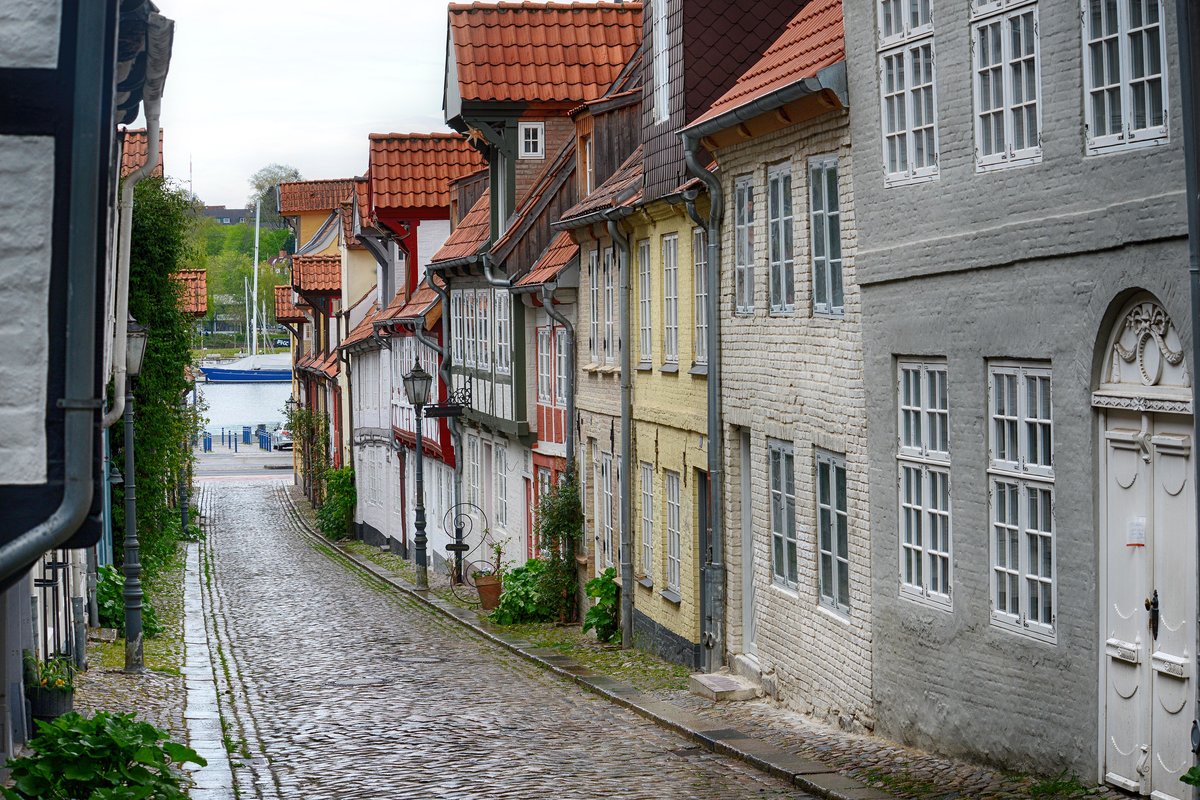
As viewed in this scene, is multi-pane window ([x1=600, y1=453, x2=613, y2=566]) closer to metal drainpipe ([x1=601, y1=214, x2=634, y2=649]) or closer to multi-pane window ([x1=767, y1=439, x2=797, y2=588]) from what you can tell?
metal drainpipe ([x1=601, y1=214, x2=634, y2=649])

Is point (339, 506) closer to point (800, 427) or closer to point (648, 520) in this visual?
point (648, 520)

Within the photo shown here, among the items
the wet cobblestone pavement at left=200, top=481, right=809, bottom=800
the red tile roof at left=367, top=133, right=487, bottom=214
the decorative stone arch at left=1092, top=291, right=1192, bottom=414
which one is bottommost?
the wet cobblestone pavement at left=200, top=481, right=809, bottom=800

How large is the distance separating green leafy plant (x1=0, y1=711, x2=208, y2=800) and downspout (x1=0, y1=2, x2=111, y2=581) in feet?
14.7

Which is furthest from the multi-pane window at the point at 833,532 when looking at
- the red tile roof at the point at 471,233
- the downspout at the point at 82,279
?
the red tile roof at the point at 471,233

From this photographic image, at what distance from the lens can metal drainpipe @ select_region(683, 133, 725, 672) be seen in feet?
55.6

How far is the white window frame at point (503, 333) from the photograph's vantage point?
90.0ft

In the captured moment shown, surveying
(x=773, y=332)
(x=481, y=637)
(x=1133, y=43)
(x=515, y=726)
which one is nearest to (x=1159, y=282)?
(x=1133, y=43)

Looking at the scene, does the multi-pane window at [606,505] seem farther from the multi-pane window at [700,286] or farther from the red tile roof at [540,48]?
the red tile roof at [540,48]

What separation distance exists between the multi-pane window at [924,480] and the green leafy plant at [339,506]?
34.1 meters

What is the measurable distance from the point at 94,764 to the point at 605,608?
12.6 m

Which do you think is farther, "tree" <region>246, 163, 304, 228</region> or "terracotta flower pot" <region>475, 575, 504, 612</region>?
"tree" <region>246, 163, 304, 228</region>

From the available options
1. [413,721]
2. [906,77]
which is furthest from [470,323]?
[906,77]

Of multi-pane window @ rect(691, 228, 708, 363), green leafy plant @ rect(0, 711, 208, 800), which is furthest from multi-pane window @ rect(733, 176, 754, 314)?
green leafy plant @ rect(0, 711, 208, 800)

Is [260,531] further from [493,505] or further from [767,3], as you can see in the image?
[767,3]
